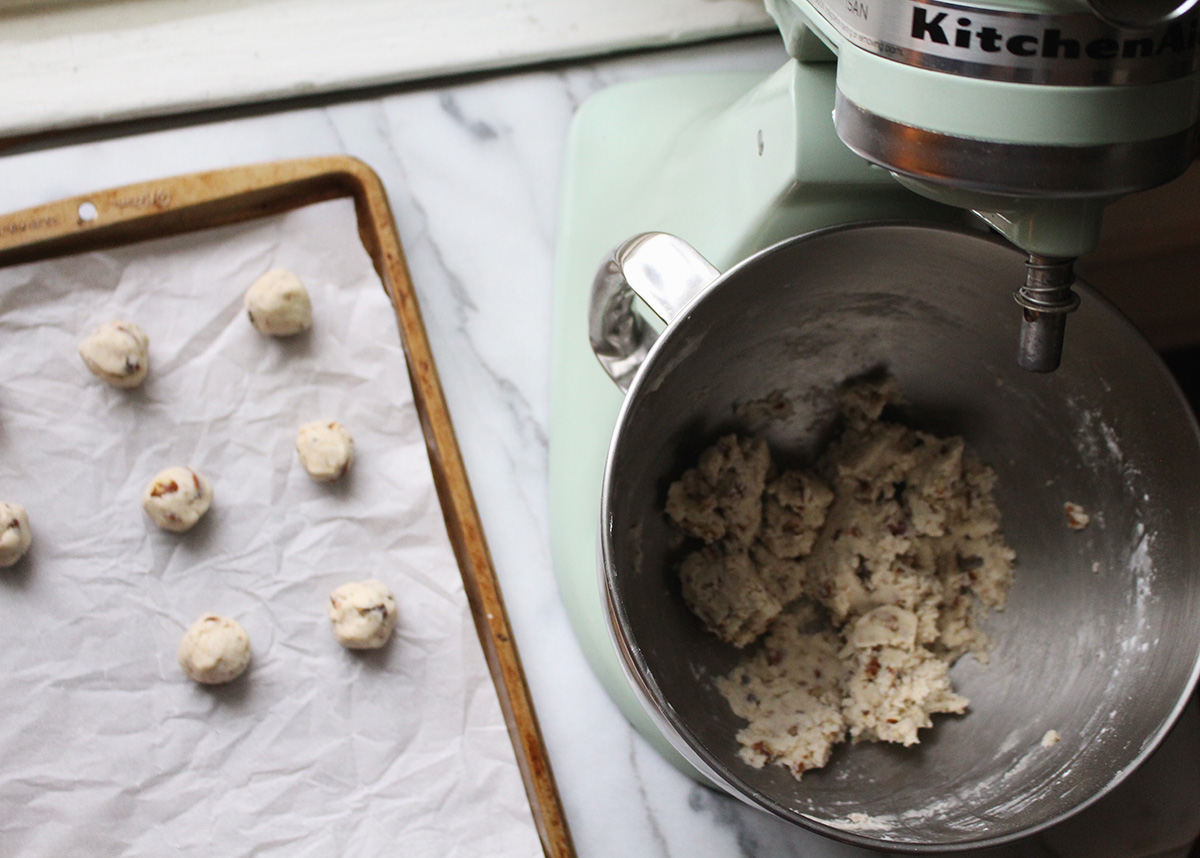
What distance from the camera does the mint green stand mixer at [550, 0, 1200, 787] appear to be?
0.40m

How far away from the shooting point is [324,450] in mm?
828

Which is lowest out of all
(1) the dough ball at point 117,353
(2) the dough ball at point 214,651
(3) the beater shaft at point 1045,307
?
(2) the dough ball at point 214,651

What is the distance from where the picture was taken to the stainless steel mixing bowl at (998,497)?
627 millimetres

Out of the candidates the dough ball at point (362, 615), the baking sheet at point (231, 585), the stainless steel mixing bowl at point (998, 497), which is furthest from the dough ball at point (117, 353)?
the stainless steel mixing bowl at point (998, 497)

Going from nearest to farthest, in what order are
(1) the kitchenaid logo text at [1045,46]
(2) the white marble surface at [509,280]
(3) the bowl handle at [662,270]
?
(1) the kitchenaid logo text at [1045,46] < (3) the bowl handle at [662,270] < (2) the white marble surface at [509,280]

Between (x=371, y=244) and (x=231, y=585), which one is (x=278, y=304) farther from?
(x=231, y=585)

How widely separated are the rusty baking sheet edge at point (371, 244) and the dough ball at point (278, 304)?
0.07 meters

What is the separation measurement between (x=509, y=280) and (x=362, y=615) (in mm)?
336

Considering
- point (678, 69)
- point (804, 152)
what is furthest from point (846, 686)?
point (678, 69)

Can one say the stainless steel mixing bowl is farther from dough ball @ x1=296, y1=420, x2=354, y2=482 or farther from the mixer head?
dough ball @ x1=296, y1=420, x2=354, y2=482

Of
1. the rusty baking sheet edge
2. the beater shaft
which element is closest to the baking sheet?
the rusty baking sheet edge

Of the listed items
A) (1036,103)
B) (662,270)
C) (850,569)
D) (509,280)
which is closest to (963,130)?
(1036,103)

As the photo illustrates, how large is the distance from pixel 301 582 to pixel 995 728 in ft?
1.89

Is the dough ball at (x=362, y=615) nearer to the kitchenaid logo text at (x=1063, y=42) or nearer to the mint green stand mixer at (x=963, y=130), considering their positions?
the mint green stand mixer at (x=963, y=130)
